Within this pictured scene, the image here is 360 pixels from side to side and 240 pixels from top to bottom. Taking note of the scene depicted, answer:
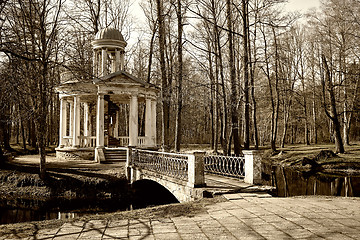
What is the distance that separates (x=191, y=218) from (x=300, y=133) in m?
44.0

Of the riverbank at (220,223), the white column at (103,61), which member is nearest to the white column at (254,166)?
the riverbank at (220,223)

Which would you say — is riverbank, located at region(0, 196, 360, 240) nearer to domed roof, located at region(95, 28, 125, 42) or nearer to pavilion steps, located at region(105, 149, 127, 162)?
pavilion steps, located at region(105, 149, 127, 162)

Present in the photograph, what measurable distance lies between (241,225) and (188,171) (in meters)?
4.17

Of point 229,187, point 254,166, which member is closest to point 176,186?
point 229,187

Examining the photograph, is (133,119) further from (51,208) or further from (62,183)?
(51,208)

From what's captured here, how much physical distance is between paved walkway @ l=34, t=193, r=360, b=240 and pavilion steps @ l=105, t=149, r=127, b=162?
12320 mm

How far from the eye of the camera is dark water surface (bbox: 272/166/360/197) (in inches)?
557

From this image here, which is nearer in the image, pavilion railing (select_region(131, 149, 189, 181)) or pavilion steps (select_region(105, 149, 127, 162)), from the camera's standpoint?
pavilion railing (select_region(131, 149, 189, 181))

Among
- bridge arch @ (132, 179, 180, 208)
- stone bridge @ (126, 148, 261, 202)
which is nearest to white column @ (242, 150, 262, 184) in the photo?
stone bridge @ (126, 148, 261, 202)

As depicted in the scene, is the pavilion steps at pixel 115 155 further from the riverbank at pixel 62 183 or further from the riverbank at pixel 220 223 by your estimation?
the riverbank at pixel 220 223

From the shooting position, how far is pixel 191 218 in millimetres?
6039

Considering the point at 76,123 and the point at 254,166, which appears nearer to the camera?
the point at 254,166

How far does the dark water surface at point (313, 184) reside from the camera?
46.4 ft

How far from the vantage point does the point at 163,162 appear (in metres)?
11.9
